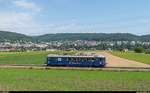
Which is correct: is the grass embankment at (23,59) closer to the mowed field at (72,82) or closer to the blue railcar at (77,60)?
the blue railcar at (77,60)

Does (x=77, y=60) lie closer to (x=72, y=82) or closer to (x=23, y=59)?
(x=72, y=82)

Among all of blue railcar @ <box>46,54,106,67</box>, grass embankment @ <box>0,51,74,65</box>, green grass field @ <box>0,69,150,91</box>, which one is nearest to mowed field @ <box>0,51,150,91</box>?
green grass field @ <box>0,69,150,91</box>

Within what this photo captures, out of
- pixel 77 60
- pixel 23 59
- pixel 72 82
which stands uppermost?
pixel 77 60

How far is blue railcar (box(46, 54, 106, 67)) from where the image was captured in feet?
131

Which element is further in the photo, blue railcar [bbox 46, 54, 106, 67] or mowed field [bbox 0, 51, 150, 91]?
blue railcar [bbox 46, 54, 106, 67]

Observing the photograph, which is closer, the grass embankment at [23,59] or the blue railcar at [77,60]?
the blue railcar at [77,60]

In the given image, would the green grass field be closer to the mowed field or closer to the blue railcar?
the mowed field

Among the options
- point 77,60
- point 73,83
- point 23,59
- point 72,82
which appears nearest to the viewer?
point 73,83

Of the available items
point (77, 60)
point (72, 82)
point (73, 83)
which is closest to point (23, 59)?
point (77, 60)

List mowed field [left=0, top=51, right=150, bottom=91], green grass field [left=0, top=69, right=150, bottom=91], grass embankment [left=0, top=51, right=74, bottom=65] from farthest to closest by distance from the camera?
grass embankment [left=0, top=51, right=74, bottom=65] < mowed field [left=0, top=51, right=150, bottom=91] < green grass field [left=0, top=69, right=150, bottom=91]

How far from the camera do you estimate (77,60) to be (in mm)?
40500

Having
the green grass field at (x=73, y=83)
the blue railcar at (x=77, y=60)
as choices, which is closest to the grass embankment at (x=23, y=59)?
the blue railcar at (x=77, y=60)

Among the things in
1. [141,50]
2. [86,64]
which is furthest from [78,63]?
[141,50]

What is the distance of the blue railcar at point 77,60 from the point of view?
4003 centimetres
